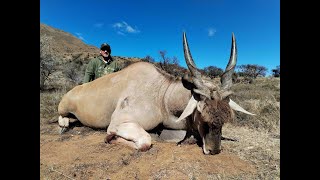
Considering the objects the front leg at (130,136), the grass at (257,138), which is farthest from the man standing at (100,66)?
the front leg at (130,136)

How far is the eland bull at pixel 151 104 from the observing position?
336 centimetres

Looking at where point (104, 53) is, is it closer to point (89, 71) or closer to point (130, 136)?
point (89, 71)

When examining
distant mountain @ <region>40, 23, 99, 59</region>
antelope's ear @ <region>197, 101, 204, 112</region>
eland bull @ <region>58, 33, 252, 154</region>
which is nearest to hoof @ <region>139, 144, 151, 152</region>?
eland bull @ <region>58, 33, 252, 154</region>

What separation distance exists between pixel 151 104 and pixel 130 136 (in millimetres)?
716

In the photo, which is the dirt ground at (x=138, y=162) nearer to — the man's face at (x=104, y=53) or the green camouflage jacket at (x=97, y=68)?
the green camouflage jacket at (x=97, y=68)

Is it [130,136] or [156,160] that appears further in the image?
[130,136]

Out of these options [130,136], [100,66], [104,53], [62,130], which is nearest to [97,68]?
[100,66]

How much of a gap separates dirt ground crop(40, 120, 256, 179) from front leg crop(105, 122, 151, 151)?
8 centimetres

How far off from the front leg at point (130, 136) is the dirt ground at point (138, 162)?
Result: 0.25 feet

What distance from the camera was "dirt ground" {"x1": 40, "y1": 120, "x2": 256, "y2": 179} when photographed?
290 centimetres

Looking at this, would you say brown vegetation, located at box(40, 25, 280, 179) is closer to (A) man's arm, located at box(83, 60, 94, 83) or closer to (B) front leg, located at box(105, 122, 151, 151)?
(B) front leg, located at box(105, 122, 151, 151)

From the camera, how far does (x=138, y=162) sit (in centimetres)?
318
